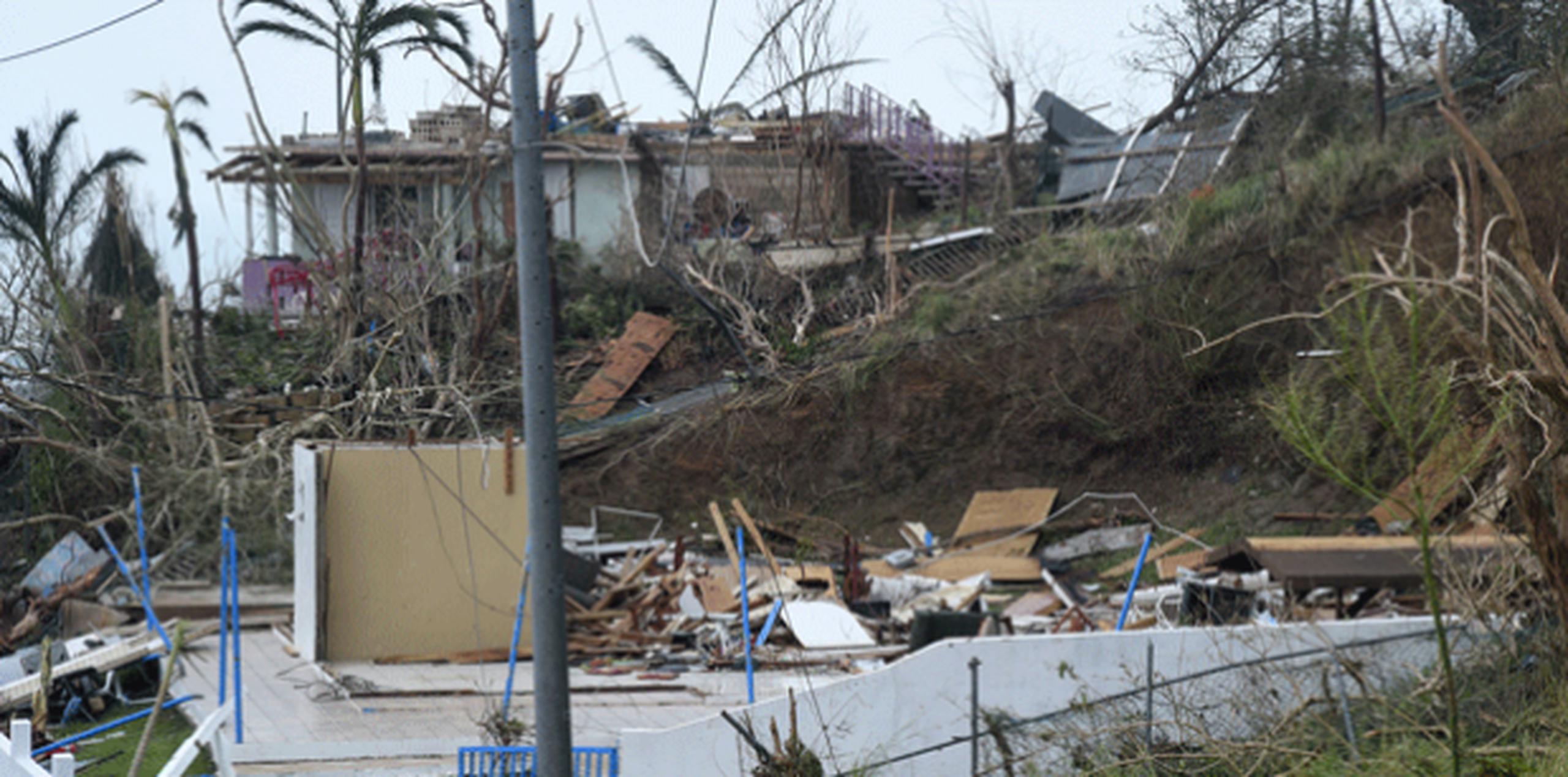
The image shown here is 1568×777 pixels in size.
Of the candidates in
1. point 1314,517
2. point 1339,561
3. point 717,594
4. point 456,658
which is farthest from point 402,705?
point 1314,517

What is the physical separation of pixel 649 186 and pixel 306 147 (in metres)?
5.76

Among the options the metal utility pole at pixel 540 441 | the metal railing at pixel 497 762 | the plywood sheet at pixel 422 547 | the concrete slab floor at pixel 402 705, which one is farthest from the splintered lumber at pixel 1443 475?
the plywood sheet at pixel 422 547

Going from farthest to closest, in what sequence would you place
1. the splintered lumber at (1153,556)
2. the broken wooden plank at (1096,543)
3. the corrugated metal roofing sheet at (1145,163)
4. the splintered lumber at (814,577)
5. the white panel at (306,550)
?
1. the corrugated metal roofing sheet at (1145,163)
2. the broken wooden plank at (1096,543)
3. the splintered lumber at (1153,556)
4. the splintered lumber at (814,577)
5. the white panel at (306,550)

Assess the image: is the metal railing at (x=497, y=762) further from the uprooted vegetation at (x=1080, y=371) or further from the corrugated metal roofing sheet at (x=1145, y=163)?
the corrugated metal roofing sheet at (x=1145, y=163)

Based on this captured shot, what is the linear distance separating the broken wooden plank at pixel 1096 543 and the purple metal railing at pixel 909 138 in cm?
924

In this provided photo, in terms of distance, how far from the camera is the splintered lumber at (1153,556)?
16.6 metres

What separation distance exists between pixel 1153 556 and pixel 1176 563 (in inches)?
35.1

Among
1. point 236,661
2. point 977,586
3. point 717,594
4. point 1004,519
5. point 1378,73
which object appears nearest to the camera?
point 236,661

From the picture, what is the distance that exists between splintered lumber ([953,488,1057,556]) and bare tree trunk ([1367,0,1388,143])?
Answer: 313 inches

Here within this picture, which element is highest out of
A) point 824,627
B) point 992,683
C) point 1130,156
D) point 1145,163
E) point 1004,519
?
point 1130,156

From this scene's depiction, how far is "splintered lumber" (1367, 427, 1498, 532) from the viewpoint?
5.42m

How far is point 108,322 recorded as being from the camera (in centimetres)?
1953

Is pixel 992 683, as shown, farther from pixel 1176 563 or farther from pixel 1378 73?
pixel 1378 73

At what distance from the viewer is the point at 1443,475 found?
44.8 ft
